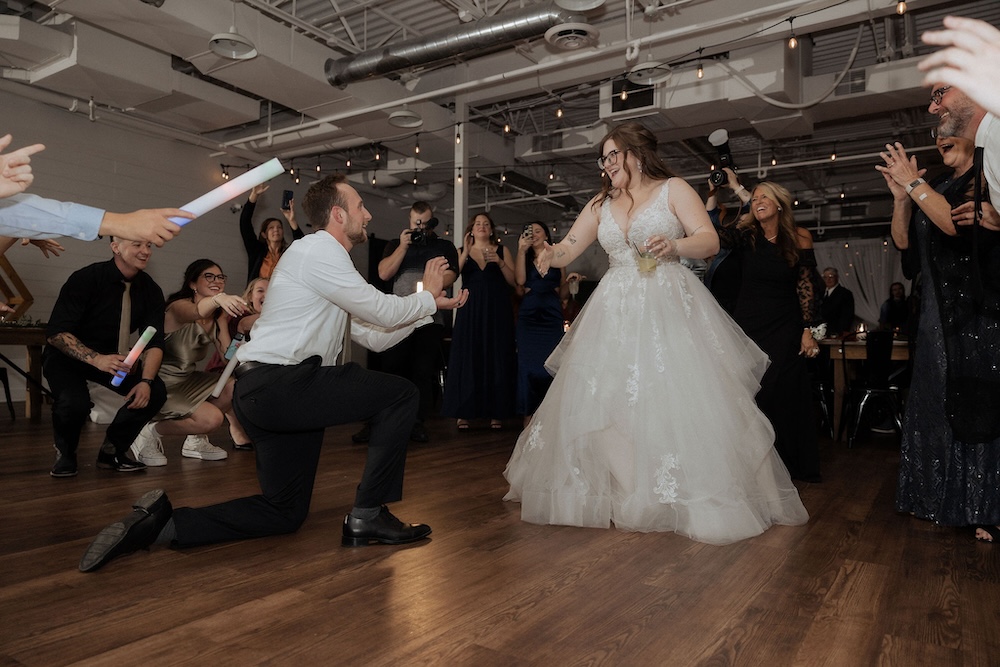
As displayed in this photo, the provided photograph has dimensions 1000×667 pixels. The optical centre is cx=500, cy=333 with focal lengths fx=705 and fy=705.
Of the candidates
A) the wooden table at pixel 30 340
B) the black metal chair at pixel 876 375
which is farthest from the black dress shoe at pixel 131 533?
the wooden table at pixel 30 340

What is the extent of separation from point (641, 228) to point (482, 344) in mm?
2633

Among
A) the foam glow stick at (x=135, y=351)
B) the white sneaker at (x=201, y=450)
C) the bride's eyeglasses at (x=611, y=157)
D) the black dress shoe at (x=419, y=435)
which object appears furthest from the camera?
the black dress shoe at (x=419, y=435)

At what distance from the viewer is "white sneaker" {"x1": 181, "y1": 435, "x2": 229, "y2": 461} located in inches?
159

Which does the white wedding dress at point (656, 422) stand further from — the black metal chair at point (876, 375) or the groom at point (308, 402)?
the black metal chair at point (876, 375)

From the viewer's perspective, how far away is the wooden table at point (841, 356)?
5.66 meters

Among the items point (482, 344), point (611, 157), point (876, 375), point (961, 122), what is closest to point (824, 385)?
point (876, 375)

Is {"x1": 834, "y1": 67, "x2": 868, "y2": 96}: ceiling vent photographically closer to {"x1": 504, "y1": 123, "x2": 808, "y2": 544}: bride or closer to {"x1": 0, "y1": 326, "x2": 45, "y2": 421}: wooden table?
{"x1": 504, "y1": 123, "x2": 808, "y2": 544}: bride

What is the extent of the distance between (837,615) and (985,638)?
0.31 meters

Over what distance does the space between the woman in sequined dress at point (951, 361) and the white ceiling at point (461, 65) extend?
10.2ft

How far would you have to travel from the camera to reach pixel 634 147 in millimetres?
2869

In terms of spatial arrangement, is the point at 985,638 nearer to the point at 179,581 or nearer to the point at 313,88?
the point at 179,581

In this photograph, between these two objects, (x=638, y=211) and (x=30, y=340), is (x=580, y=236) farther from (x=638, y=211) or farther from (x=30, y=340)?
(x=30, y=340)

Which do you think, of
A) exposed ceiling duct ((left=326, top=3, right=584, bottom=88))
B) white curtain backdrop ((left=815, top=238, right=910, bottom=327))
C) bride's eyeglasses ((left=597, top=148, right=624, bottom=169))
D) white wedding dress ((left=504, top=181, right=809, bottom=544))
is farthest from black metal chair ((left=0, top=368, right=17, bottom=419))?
white curtain backdrop ((left=815, top=238, right=910, bottom=327))

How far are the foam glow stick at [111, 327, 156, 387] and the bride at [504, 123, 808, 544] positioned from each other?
6.04ft
